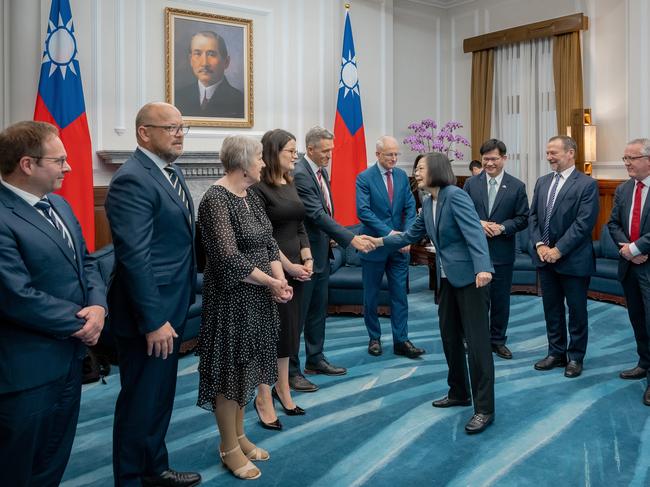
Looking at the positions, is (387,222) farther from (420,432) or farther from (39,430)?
(39,430)

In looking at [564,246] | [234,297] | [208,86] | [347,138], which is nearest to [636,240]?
[564,246]

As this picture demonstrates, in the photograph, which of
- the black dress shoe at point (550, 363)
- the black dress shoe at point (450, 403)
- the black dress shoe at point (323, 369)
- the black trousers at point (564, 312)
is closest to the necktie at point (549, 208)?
the black trousers at point (564, 312)

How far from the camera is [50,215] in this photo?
1.96 m

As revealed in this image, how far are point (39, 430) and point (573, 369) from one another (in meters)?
3.41

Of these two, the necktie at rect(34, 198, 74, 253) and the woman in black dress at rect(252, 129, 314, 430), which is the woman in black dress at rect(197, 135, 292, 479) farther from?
the necktie at rect(34, 198, 74, 253)

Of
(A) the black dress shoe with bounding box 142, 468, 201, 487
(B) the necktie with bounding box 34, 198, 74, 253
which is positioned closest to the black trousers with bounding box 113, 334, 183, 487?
(A) the black dress shoe with bounding box 142, 468, 201, 487

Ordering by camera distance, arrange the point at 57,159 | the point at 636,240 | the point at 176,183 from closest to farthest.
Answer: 1. the point at 57,159
2. the point at 176,183
3. the point at 636,240

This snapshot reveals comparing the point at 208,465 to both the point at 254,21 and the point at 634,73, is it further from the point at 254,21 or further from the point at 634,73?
the point at 634,73

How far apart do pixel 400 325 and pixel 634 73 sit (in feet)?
15.3

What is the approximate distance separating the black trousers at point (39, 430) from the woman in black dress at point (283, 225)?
1326 mm

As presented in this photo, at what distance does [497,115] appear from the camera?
8727mm

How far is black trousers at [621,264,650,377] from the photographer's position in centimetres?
376

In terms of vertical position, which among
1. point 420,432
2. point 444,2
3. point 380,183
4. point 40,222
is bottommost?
point 420,432

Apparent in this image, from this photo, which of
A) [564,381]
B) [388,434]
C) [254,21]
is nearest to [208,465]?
[388,434]
